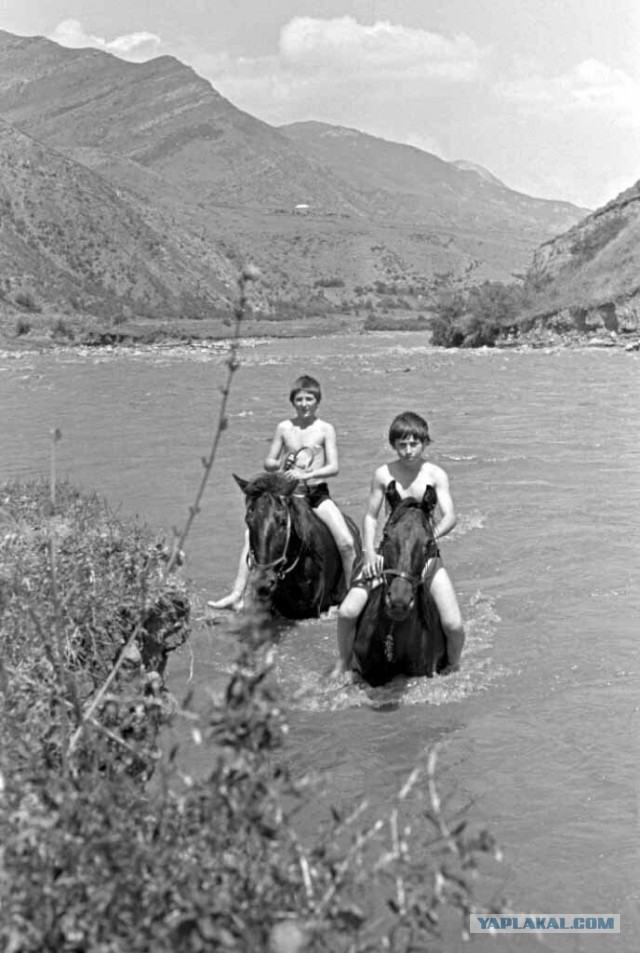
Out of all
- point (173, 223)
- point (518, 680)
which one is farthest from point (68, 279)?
point (518, 680)

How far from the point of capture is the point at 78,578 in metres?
5.83

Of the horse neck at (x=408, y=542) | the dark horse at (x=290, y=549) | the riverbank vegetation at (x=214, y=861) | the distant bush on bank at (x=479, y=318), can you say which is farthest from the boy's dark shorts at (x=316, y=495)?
the distant bush on bank at (x=479, y=318)

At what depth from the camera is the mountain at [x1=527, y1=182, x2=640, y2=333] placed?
44031mm

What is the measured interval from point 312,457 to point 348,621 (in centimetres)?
254

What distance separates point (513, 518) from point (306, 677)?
6254 millimetres

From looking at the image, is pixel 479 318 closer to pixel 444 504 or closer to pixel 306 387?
pixel 306 387

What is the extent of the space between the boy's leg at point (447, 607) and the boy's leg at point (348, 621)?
476 mm

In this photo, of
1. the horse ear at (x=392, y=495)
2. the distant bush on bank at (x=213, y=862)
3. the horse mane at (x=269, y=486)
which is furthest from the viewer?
the horse mane at (x=269, y=486)

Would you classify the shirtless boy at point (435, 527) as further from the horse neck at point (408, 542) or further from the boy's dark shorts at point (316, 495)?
the boy's dark shorts at point (316, 495)

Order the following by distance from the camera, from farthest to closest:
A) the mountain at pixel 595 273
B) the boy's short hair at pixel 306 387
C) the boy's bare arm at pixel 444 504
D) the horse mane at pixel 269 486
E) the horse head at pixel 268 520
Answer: the mountain at pixel 595 273 < the boy's short hair at pixel 306 387 < the horse mane at pixel 269 486 < the horse head at pixel 268 520 < the boy's bare arm at pixel 444 504

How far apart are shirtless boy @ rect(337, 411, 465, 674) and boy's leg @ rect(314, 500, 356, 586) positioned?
163 cm

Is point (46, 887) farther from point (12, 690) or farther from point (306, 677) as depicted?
point (306, 677)

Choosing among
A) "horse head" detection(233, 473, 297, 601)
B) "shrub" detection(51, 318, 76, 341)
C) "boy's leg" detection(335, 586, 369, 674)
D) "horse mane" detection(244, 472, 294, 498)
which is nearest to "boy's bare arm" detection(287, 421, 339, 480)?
"horse head" detection(233, 473, 297, 601)

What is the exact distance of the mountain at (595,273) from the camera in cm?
4403
